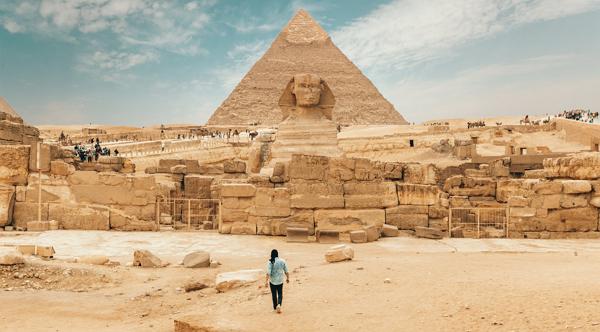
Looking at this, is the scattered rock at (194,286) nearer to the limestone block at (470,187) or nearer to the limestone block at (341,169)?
the limestone block at (341,169)

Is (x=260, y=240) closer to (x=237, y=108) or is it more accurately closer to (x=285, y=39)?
(x=237, y=108)

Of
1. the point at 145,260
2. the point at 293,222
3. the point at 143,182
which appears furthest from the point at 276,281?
the point at 143,182

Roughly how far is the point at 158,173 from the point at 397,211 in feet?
22.1

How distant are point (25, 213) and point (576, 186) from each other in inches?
345

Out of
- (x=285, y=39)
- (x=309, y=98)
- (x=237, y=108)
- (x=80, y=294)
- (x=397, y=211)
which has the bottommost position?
(x=80, y=294)

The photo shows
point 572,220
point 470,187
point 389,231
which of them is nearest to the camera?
point 572,220

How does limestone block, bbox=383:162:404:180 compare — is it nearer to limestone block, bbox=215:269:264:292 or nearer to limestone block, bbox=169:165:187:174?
limestone block, bbox=215:269:264:292

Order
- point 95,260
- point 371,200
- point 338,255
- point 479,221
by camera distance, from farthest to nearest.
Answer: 1. point 479,221
2. point 371,200
3. point 95,260
4. point 338,255

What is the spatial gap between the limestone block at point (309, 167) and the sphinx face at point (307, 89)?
25.0 ft

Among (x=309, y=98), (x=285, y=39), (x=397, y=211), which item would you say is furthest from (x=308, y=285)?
(x=285, y=39)

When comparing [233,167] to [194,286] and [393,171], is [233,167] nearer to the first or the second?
[393,171]

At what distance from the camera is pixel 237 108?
449ft

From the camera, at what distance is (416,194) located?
9.05m

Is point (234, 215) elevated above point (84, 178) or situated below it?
below
